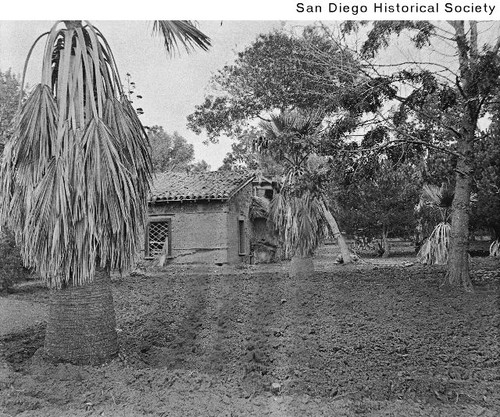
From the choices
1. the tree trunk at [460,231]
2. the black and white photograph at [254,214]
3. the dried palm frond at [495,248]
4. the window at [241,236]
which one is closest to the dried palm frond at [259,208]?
the black and white photograph at [254,214]

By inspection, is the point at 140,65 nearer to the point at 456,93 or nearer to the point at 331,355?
the point at 331,355

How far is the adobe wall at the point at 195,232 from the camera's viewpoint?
186 inches

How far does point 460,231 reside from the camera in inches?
218

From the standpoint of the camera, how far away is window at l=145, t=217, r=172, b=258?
4.44 meters

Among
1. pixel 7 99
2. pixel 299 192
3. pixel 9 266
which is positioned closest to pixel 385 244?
pixel 299 192

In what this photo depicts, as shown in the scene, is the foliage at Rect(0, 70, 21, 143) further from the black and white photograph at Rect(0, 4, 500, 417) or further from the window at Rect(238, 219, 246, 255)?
the window at Rect(238, 219, 246, 255)

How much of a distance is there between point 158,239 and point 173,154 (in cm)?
85

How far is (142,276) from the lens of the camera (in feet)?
14.6

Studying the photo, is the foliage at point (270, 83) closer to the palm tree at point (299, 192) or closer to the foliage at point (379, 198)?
the palm tree at point (299, 192)

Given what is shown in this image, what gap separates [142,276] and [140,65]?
191 cm

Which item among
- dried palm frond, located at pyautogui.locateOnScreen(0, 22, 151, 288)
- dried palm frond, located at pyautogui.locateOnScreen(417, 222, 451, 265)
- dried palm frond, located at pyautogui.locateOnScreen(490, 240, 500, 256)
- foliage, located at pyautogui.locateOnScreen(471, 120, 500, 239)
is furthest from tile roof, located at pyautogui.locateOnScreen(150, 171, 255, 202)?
dried palm frond, located at pyautogui.locateOnScreen(490, 240, 500, 256)

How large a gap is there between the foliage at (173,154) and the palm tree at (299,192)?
0.80 meters

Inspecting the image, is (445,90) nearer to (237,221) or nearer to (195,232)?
(237,221)

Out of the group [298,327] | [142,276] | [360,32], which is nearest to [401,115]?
[360,32]
